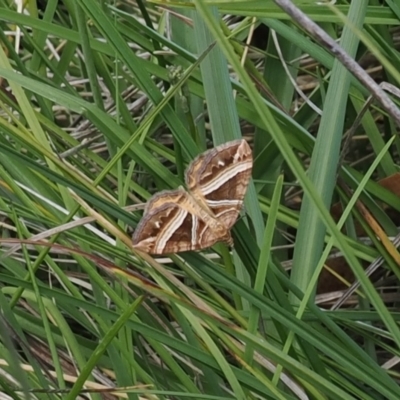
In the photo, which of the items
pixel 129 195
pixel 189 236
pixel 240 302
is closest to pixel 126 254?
pixel 189 236

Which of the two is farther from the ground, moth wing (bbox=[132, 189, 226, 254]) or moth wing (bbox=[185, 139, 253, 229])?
moth wing (bbox=[185, 139, 253, 229])

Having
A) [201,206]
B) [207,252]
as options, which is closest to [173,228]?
[201,206]

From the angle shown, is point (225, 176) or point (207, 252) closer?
point (225, 176)

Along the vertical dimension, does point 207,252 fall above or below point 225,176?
below

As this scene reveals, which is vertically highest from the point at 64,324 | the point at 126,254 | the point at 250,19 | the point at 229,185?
the point at 250,19

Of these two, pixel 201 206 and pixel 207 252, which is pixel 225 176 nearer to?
pixel 201 206

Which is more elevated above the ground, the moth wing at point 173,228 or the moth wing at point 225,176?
the moth wing at point 225,176

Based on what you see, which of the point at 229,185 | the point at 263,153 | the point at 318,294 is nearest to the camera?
the point at 229,185

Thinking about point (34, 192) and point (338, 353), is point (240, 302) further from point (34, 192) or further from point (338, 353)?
point (34, 192)
